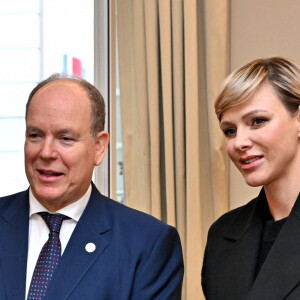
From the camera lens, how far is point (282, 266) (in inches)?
77.0


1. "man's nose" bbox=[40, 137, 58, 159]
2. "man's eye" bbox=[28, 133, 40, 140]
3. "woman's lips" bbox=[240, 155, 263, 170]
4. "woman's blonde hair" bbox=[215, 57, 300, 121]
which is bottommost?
"woman's lips" bbox=[240, 155, 263, 170]

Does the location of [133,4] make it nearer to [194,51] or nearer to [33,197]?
[194,51]

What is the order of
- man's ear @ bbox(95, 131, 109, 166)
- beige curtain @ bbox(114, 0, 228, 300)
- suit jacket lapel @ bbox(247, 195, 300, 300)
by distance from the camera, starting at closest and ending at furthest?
1. suit jacket lapel @ bbox(247, 195, 300, 300)
2. man's ear @ bbox(95, 131, 109, 166)
3. beige curtain @ bbox(114, 0, 228, 300)

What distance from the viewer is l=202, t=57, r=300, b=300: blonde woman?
1970 millimetres

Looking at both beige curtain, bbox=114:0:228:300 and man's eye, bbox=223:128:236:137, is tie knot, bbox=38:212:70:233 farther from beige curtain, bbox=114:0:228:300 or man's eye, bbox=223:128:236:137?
beige curtain, bbox=114:0:228:300

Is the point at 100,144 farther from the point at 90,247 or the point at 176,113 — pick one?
the point at 176,113

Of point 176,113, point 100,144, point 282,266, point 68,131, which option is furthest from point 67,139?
point 176,113

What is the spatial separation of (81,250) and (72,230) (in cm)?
11

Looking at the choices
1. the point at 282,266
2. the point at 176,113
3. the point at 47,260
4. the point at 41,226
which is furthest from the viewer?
the point at 176,113

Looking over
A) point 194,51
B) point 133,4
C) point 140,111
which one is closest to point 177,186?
point 140,111

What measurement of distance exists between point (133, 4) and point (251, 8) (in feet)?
1.97

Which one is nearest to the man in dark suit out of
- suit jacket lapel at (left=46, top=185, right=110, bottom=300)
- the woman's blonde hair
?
suit jacket lapel at (left=46, top=185, right=110, bottom=300)

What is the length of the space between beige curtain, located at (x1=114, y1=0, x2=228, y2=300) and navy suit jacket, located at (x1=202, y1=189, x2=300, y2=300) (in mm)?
818

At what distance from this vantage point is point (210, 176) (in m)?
3.22
